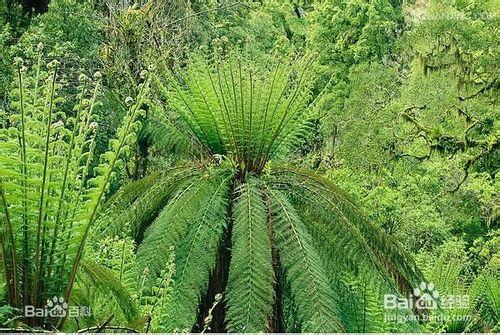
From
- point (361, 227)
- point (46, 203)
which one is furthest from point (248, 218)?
point (46, 203)

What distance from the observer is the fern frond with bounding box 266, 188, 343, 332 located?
3.40 metres

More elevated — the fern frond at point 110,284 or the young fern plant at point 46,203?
the young fern plant at point 46,203

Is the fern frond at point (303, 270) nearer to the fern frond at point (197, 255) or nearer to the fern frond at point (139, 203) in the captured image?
the fern frond at point (197, 255)

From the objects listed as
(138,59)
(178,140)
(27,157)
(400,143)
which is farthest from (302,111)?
(400,143)

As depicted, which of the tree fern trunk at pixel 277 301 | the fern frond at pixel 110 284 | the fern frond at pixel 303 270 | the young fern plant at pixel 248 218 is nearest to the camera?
the fern frond at pixel 110 284

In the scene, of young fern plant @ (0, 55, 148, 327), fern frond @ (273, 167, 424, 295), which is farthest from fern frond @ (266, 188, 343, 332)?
young fern plant @ (0, 55, 148, 327)

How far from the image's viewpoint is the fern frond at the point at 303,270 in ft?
11.1

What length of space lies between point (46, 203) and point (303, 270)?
61.8 inches

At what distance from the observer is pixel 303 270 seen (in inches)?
139

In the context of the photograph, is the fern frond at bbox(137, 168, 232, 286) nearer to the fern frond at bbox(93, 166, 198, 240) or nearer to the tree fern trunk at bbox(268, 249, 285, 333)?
the fern frond at bbox(93, 166, 198, 240)

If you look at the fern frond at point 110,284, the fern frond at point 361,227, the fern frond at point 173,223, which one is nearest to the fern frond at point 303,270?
the fern frond at point 361,227

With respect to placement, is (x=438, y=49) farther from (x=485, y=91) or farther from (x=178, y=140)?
(x=178, y=140)

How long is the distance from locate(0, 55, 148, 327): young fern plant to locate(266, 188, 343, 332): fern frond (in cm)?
139

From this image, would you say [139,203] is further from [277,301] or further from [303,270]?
[303,270]
